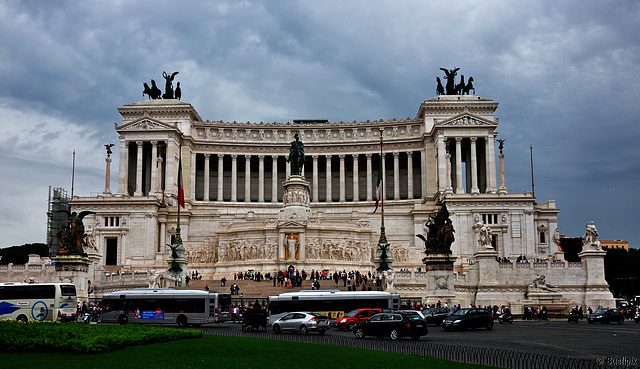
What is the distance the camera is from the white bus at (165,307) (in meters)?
40.3

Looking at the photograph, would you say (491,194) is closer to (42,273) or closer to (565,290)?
(565,290)

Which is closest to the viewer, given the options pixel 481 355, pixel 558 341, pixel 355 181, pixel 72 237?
pixel 481 355

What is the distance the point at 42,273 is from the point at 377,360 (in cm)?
4408

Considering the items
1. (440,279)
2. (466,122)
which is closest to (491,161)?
(466,122)

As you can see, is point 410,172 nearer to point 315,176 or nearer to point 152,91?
point 315,176

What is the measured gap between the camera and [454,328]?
125 feet

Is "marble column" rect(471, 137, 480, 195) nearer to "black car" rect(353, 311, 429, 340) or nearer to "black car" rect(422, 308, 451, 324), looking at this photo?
"black car" rect(422, 308, 451, 324)

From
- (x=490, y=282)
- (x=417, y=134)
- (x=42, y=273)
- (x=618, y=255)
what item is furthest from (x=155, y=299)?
(x=618, y=255)

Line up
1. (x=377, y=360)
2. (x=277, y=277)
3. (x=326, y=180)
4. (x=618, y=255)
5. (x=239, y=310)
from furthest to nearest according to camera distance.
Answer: (x=326, y=180)
(x=618, y=255)
(x=277, y=277)
(x=239, y=310)
(x=377, y=360)

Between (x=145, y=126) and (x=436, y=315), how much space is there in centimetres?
6786

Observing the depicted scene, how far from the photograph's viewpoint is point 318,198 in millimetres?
112688

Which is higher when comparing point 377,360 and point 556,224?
point 556,224

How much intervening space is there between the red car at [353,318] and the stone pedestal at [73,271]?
71.3 ft

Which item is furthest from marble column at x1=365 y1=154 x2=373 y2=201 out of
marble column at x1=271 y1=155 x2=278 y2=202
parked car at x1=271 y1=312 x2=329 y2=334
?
parked car at x1=271 y1=312 x2=329 y2=334
